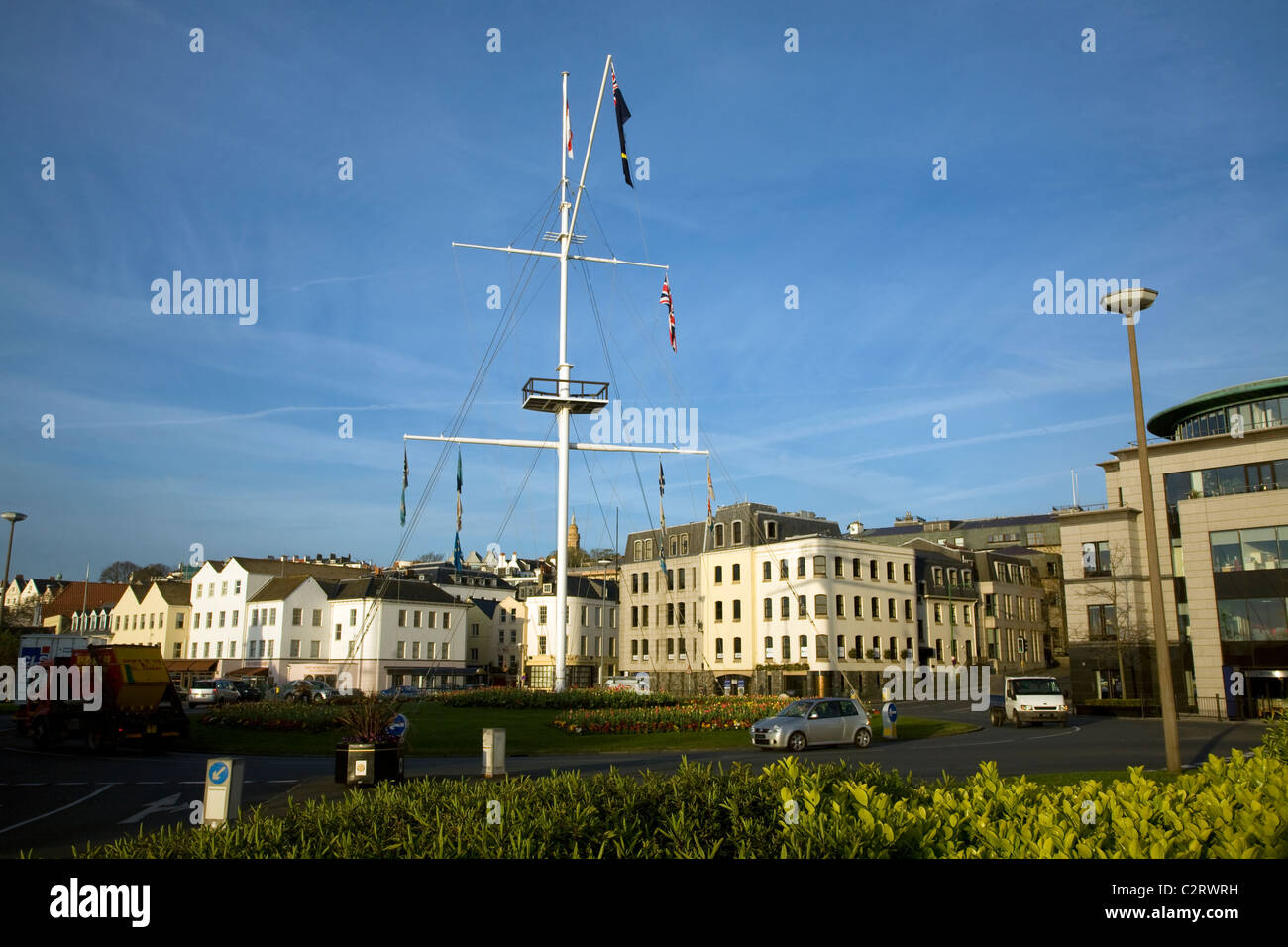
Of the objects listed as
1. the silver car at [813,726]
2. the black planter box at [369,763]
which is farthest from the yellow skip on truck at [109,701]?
the silver car at [813,726]

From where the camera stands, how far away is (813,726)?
27.5 metres

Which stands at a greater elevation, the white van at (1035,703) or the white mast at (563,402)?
the white mast at (563,402)

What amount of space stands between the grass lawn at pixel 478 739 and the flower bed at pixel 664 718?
0.44m

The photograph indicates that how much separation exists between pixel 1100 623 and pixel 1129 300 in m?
42.3

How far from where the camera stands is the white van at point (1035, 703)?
37156 mm

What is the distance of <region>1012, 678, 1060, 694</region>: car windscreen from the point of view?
37.9 m

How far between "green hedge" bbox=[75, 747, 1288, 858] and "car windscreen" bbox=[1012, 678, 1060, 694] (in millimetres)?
32327

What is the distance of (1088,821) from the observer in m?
6.57

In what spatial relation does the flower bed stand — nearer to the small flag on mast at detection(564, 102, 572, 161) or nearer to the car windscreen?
the car windscreen

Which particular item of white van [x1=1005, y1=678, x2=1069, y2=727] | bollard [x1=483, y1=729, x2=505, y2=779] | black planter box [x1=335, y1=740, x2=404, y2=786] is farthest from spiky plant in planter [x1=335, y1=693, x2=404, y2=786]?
white van [x1=1005, y1=678, x2=1069, y2=727]

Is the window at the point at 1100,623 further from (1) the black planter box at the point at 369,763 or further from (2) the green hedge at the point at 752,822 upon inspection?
(2) the green hedge at the point at 752,822

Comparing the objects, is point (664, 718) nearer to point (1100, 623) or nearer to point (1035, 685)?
point (1035, 685)

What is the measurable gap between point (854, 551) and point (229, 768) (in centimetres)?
6660
